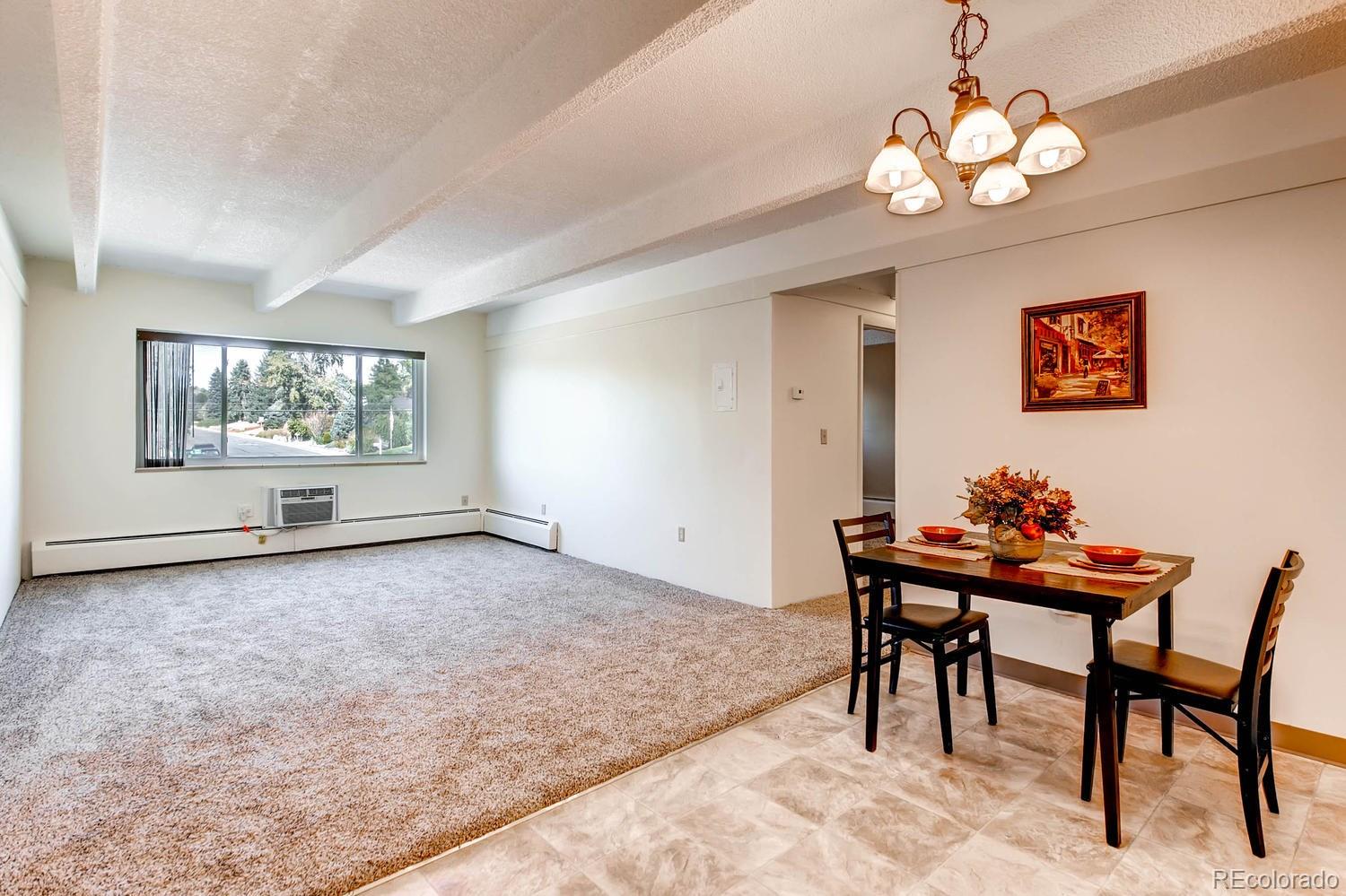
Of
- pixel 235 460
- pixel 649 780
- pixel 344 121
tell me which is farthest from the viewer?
pixel 235 460

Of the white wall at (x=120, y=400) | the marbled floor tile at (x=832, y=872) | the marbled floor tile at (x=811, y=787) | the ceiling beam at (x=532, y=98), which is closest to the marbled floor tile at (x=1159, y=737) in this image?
the marbled floor tile at (x=811, y=787)

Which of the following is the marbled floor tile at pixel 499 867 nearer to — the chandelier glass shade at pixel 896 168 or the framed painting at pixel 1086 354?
the chandelier glass shade at pixel 896 168

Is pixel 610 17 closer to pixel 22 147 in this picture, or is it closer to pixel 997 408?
pixel 997 408

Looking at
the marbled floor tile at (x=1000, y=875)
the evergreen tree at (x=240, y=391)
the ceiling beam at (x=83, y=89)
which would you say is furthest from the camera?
the evergreen tree at (x=240, y=391)

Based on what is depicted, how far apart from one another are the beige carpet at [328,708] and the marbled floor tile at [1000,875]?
3.48 feet

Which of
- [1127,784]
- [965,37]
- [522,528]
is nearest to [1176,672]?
[1127,784]

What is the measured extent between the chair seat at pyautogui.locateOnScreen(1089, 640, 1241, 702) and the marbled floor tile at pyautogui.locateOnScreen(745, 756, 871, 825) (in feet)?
2.96

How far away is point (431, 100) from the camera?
264 cm

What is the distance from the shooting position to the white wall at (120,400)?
5.31 metres

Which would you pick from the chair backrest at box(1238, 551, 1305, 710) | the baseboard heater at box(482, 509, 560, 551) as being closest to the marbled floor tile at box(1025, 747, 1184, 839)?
the chair backrest at box(1238, 551, 1305, 710)

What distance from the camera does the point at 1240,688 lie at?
1972 millimetres

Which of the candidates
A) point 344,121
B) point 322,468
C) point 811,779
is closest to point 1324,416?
point 811,779

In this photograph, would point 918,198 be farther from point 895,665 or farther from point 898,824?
point 898,824

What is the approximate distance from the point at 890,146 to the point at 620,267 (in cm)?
345
